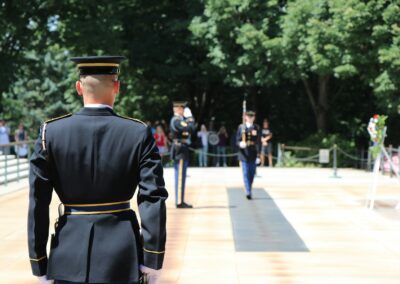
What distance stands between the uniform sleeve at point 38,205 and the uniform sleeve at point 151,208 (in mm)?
498

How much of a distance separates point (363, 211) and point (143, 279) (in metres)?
11.0

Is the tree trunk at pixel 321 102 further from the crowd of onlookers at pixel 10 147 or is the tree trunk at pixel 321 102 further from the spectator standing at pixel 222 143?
the crowd of onlookers at pixel 10 147

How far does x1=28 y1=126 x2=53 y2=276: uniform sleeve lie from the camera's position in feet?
14.8

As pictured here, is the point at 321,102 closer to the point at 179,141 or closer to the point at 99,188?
the point at 179,141

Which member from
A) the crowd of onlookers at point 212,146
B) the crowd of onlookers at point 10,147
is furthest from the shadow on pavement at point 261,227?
the crowd of onlookers at point 212,146

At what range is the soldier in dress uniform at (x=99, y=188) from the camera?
445cm

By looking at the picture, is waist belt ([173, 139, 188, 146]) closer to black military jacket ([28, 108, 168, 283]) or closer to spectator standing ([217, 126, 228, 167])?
black military jacket ([28, 108, 168, 283])

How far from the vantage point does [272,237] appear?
11773 millimetres

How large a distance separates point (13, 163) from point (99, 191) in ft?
58.8

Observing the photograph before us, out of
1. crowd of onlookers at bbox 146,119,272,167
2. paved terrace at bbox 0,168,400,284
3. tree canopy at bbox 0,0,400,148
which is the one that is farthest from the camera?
crowd of onlookers at bbox 146,119,272,167

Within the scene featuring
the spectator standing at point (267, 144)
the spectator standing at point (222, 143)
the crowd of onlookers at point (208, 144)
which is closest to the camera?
the crowd of onlookers at point (208, 144)

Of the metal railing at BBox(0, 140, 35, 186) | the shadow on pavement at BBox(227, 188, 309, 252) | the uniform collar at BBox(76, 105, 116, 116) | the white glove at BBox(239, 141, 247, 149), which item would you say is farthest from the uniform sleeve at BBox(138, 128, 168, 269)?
the metal railing at BBox(0, 140, 35, 186)

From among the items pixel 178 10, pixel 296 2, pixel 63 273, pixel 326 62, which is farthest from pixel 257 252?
pixel 178 10

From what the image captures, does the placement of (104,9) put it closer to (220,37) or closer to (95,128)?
(220,37)
